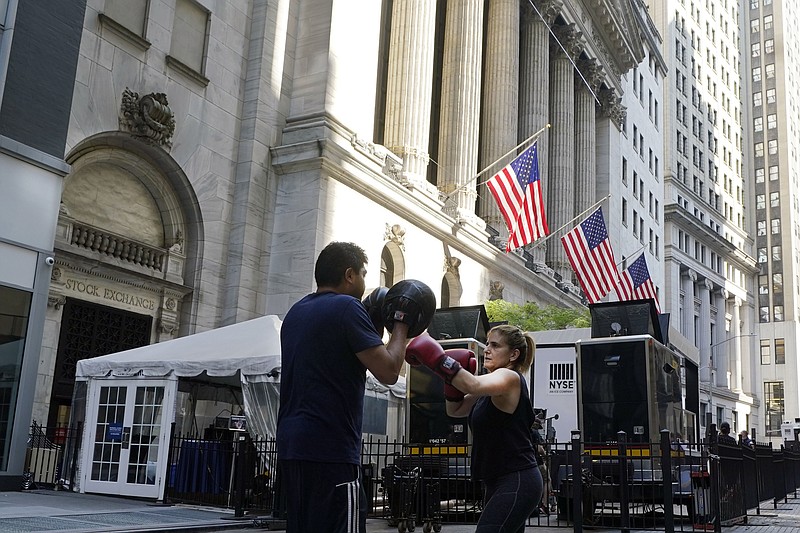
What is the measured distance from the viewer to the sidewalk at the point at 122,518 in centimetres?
1016

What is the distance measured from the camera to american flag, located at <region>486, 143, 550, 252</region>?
23641 millimetres

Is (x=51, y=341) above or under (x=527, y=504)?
above

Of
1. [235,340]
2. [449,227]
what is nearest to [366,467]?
[235,340]

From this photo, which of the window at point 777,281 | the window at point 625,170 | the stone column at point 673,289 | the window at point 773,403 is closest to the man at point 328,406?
the window at point 625,170

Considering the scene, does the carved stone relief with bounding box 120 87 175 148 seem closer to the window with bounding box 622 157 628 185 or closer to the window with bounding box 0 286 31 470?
the window with bounding box 0 286 31 470

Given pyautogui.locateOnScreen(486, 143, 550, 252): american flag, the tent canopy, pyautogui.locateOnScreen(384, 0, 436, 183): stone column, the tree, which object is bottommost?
the tent canopy

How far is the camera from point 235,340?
49.0ft

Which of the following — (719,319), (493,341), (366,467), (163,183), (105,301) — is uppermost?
(719,319)

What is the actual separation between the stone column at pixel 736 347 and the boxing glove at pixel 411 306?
307 feet

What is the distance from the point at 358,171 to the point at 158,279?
6788 millimetres

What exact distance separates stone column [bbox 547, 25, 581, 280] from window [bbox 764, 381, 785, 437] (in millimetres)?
72605

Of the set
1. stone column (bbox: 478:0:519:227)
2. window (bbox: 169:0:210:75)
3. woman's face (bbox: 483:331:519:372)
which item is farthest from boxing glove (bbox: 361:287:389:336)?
stone column (bbox: 478:0:519:227)

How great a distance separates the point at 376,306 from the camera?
4.27 m

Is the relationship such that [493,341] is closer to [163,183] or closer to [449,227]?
[163,183]
